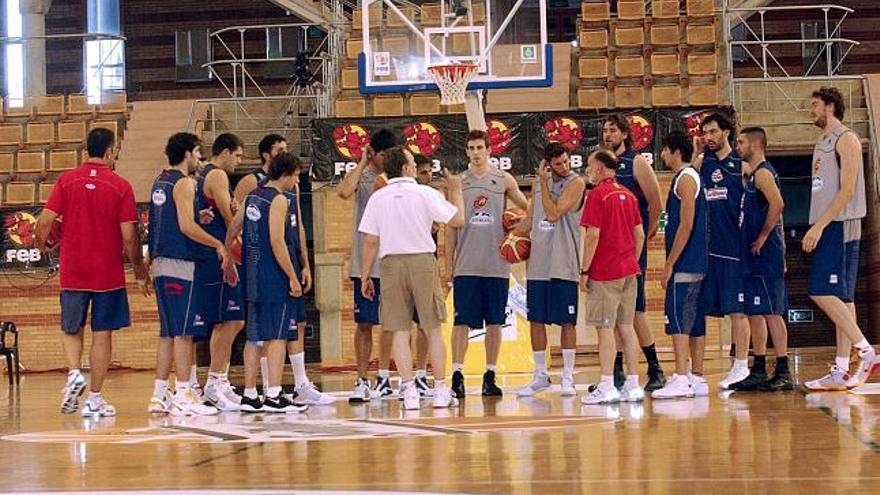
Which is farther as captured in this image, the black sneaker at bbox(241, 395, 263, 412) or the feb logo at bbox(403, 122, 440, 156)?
the feb logo at bbox(403, 122, 440, 156)

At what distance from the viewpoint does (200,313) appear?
973cm

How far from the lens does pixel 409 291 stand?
30.8ft

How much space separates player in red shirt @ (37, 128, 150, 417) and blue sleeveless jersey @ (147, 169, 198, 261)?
0.20m

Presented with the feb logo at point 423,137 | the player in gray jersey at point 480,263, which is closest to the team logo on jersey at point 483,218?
the player in gray jersey at point 480,263

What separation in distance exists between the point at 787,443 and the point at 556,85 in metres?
16.7

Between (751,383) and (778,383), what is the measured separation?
0.63 feet

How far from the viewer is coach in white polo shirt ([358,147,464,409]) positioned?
9297 millimetres

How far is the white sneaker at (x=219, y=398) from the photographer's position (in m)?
9.89

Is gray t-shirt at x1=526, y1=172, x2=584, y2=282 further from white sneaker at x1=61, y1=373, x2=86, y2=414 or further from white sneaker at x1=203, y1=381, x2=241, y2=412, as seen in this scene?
white sneaker at x1=61, y1=373, x2=86, y2=414

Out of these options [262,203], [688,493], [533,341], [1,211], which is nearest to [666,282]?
[533,341]

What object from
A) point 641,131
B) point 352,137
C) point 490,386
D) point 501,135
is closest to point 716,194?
point 490,386

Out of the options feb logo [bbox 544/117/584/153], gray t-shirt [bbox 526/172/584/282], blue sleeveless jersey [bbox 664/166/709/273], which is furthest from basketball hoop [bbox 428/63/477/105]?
blue sleeveless jersey [bbox 664/166/709/273]

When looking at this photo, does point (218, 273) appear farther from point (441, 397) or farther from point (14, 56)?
point (14, 56)

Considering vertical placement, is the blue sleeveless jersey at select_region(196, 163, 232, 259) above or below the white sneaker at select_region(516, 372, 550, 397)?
above
